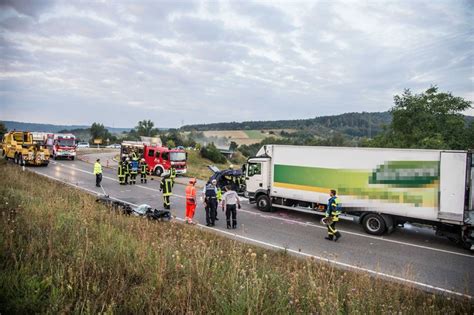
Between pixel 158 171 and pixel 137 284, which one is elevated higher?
pixel 137 284

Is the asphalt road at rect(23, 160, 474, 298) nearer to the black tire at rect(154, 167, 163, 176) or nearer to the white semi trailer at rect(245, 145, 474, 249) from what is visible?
the white semi trailer at rect(245, 145, 474, 249)

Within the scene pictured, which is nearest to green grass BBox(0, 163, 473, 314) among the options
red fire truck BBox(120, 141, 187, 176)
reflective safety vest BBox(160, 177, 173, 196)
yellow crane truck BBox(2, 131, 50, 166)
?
reflective safety vest BBox(160, 177, 173, 196)

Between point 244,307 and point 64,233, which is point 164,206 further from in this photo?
point 244,307

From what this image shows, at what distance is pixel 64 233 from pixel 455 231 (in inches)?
449

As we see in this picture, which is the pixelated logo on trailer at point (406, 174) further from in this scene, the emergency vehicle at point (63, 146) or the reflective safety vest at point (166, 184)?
the emergency vehicle at point (63, 146)

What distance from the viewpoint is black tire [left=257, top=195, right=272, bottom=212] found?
15.5m

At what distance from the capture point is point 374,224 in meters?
12.2

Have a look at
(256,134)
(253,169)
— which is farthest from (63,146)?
(256,134)

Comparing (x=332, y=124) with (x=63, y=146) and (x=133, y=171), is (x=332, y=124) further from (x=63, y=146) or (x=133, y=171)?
(x=133, y=171)

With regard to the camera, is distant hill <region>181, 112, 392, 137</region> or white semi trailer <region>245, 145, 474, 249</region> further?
distant hill <region>181, 112, 392, 137</region>

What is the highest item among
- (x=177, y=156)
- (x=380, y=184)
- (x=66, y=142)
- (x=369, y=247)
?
(x=66, y=142)

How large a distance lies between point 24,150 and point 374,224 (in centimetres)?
2770

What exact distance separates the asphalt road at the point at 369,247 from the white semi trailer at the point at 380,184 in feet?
2.02

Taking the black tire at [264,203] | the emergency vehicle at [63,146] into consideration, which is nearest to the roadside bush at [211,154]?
the emergency vehicle at [63,146]
